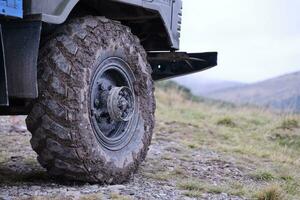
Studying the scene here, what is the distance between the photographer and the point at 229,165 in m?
6.95

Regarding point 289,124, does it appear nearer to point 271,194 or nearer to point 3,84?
point 271,194

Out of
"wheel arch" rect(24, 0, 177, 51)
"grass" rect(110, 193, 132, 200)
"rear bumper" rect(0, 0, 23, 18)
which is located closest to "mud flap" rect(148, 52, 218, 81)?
"wheel arch" rect(24, 0, 177, 51)

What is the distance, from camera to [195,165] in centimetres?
671

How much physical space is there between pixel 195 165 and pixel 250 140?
11.5 feet

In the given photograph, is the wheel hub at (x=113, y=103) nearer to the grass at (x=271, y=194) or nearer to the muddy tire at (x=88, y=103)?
the muddy tire at (x=88, y=103)

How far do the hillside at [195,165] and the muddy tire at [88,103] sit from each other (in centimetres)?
19

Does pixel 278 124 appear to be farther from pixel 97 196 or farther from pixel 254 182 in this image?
pixel 97 196

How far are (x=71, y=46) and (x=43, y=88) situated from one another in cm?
38

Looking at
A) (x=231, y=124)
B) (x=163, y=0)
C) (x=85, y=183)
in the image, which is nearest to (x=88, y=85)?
(x=85, y=183)

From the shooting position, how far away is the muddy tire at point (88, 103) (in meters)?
4.54

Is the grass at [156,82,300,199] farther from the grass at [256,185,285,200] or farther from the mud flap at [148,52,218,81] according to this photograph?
the mud flap at [148,52,218,81]

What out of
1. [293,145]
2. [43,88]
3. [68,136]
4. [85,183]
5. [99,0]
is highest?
[99,0]

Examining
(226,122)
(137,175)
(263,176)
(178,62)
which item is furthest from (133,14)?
(226,122)

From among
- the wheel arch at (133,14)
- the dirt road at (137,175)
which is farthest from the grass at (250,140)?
the wheel arch at (133,14)
